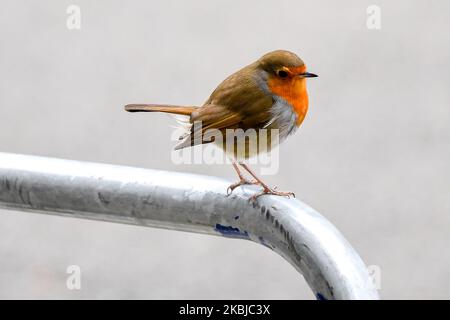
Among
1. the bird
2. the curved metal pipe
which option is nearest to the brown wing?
the bird

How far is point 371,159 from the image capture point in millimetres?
5496

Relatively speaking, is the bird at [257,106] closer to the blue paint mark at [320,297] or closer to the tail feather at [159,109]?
the tail feather at [159,109]

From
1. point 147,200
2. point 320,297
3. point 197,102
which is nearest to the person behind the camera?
point 320,297

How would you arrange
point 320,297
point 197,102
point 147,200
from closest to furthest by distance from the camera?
1. point 320,297
2. point 147,200
3. point 197,102

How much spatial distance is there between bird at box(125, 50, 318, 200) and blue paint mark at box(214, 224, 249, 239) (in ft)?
3.35

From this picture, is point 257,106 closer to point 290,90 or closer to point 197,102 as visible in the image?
point 290,90

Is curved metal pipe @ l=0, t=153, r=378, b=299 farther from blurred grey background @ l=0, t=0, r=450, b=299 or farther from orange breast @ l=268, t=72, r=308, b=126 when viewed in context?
blurred grey background @ l=0, t=0, r=450, b=299

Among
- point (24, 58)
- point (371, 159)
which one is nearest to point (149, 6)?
point (24, 58)

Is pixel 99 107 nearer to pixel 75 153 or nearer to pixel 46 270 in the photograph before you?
pixel 75 153

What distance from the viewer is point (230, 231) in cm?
142

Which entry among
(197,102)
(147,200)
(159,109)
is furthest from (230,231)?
(197,102)

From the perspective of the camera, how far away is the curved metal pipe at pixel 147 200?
4.53 feet

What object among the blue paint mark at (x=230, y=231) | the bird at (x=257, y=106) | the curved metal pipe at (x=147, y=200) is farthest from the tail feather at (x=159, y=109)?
the blue paint mark at (x=230, y=231)

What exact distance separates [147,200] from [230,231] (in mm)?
143
